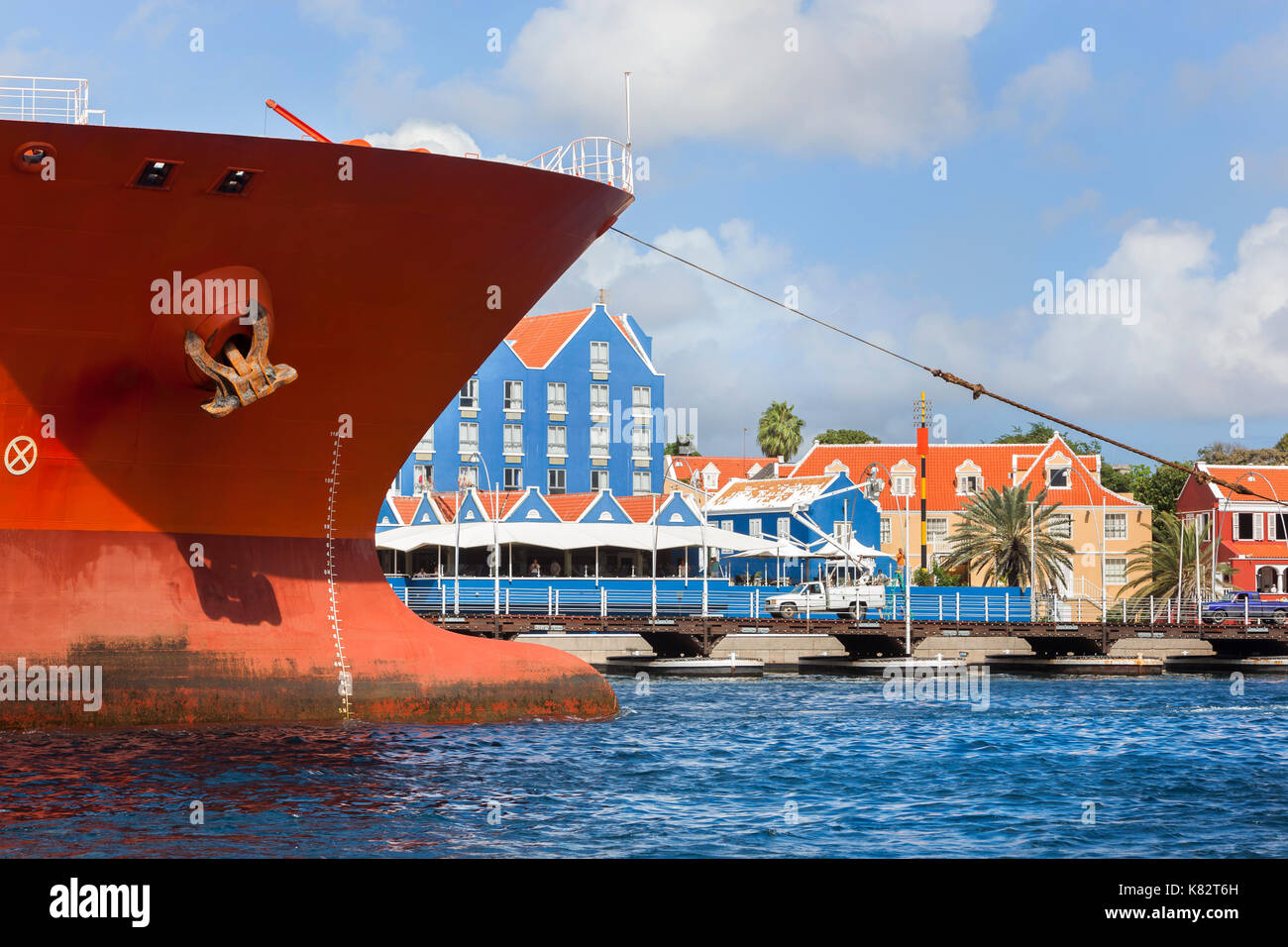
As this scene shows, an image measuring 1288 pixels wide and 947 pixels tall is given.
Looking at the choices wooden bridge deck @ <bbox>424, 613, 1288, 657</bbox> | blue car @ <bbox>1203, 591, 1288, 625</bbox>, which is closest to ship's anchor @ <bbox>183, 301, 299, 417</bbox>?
wooden bridge deck @ <bbox>424, 613, 1288, 657</bbox>

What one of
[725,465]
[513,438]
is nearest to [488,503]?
[513,438]

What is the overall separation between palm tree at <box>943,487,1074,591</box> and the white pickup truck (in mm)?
8666

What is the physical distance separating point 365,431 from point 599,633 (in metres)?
23.1

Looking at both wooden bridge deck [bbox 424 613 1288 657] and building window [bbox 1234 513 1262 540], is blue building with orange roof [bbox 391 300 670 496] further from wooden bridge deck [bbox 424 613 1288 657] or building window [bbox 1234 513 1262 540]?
building window [bbox 1234 513 1262 540]

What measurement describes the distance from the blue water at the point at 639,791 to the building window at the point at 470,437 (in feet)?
118

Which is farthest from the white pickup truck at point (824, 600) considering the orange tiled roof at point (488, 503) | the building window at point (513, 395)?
the building window at point (513, 395)

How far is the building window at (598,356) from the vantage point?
58906 mm

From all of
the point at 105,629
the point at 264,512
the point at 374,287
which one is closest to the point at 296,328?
the point at 374,287

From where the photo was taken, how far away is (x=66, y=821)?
11.5 meters

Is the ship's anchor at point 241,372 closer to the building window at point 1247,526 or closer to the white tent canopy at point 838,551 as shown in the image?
the white tent canopy at point 838,551

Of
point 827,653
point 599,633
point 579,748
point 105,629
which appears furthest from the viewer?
point 827,653

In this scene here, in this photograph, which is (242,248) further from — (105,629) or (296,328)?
(105,629)

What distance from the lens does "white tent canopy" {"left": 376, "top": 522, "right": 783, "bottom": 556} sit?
4425cm
